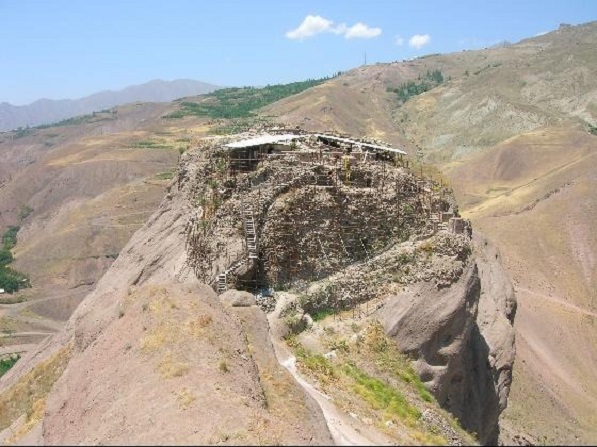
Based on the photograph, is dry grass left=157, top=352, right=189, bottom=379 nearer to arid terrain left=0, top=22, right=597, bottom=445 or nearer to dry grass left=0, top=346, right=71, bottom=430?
arid terrain left=0, top=22, right=597, bottom=445

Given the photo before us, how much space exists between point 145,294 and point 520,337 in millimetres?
33169

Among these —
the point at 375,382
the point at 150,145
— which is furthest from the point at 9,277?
the point at 375,382

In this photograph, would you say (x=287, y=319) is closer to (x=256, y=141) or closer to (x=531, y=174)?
(x=256, y=141)

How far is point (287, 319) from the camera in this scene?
2428 centimetres

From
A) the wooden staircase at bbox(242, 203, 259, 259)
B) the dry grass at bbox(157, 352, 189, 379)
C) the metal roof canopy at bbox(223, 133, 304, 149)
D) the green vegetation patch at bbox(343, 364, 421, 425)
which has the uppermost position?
the metal roof canopy at bbox(223, 133, 304, 149)

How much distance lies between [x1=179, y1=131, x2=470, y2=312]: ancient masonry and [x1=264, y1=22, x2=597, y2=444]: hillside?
10558mm

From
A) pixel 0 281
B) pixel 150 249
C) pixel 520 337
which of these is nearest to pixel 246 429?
pixel 150 249

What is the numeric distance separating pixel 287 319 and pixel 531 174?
8519cm

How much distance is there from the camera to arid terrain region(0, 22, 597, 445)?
1622cm

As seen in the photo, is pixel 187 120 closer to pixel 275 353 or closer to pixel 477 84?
pixel 477 84

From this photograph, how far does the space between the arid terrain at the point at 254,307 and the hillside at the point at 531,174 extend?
276 mm

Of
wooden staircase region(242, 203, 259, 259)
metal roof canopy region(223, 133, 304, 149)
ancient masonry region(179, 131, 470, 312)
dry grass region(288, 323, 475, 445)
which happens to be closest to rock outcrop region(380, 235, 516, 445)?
dry grass region(288, 323, 475, 445)

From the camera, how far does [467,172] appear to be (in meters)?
109

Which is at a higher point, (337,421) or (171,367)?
(171,367)
